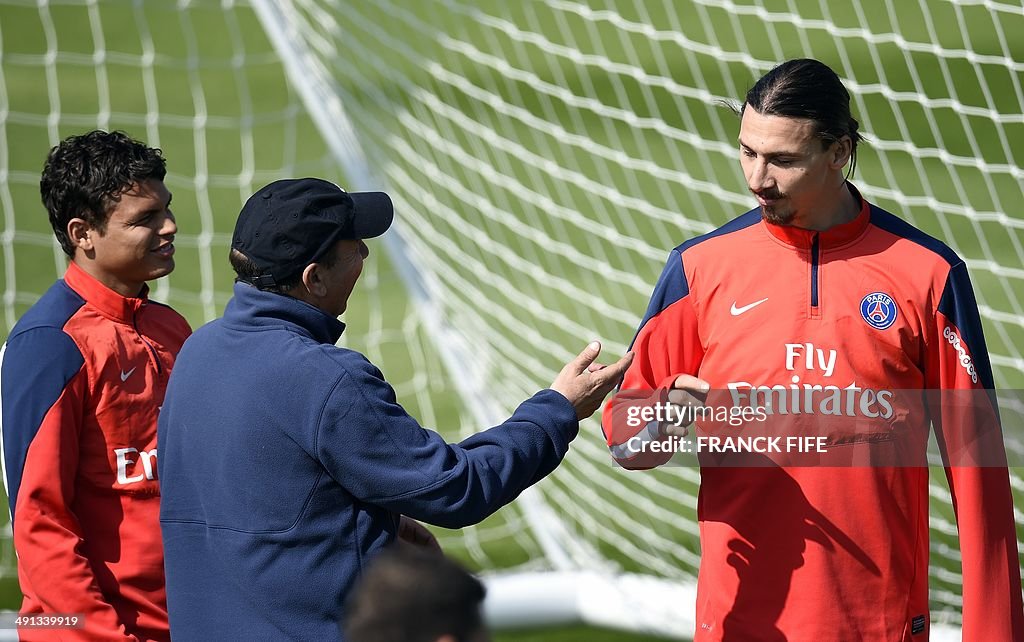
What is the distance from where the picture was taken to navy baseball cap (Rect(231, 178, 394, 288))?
2.00 metres

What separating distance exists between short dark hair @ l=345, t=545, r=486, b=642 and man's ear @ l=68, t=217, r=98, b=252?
1484 millimetres

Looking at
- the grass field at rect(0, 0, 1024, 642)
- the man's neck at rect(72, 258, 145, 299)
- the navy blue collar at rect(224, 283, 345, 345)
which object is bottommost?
the navy blue collar at rect(224, 283, 345, 345)

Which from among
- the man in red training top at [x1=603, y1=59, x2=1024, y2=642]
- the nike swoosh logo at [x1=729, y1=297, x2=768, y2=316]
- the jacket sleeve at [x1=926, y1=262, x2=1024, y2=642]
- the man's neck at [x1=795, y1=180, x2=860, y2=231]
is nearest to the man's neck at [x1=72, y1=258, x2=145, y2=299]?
the man in red training top at [x1=603, y1=59, x2=1024, y2=642]

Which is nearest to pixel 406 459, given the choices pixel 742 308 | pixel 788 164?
pixel 742 308

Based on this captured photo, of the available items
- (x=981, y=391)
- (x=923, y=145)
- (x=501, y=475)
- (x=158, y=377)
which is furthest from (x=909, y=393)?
(x=923, y=145)

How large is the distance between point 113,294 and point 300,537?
889mm

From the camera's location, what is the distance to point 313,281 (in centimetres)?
204

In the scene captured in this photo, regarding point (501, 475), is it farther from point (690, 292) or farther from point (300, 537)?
point (690, 292)

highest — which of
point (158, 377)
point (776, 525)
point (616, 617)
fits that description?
point (158, 377)

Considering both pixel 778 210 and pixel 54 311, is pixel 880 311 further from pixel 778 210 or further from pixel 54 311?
pixel 54 311

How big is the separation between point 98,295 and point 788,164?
1.39 m

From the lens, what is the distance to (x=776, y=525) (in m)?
2.17

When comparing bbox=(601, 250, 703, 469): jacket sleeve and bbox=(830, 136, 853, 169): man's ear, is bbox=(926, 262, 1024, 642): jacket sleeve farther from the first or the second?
bbox=(601, 250, 703, 469): jacket sleeve

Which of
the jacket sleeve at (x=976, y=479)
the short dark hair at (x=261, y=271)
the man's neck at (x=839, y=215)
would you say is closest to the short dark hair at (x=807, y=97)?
the man's neck at (x=839, y=215)
